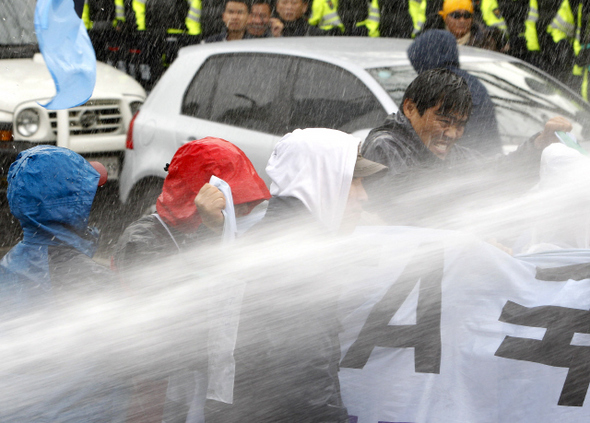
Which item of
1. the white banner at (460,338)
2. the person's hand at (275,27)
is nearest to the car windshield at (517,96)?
the white banner at (460,338)

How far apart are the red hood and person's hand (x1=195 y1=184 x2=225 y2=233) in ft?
0.71

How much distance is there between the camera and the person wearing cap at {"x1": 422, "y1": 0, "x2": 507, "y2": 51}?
7.43m

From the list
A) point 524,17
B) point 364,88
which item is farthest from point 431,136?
point 524,17

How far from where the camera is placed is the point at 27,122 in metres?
6.85

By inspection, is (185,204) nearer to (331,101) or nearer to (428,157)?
(428,157)

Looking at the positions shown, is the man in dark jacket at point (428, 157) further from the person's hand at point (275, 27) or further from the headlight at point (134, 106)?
the person's hand at point (275, 27)

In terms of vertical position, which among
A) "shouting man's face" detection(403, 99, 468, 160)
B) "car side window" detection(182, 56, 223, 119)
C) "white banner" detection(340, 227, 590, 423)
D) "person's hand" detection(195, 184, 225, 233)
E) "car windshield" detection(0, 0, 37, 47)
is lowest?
"car windshield" detection(0, 0, 37, 47)

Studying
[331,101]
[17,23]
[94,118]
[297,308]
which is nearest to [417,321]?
[297,308]

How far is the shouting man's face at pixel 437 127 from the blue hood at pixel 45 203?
130 centimetres

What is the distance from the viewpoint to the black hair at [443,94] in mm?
2857

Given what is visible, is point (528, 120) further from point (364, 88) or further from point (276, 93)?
point (276, 93)

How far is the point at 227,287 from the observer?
2.10 metres

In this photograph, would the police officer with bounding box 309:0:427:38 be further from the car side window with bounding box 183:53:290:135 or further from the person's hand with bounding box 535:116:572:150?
the person's hand with bounding box 535:116:572:150

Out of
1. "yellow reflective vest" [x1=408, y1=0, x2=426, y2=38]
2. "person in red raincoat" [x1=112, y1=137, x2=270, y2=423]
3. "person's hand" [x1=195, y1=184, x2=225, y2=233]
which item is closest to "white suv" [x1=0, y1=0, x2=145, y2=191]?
"yellow reflective vest" [x1=408, y1=0, x2=426, y2=38]
